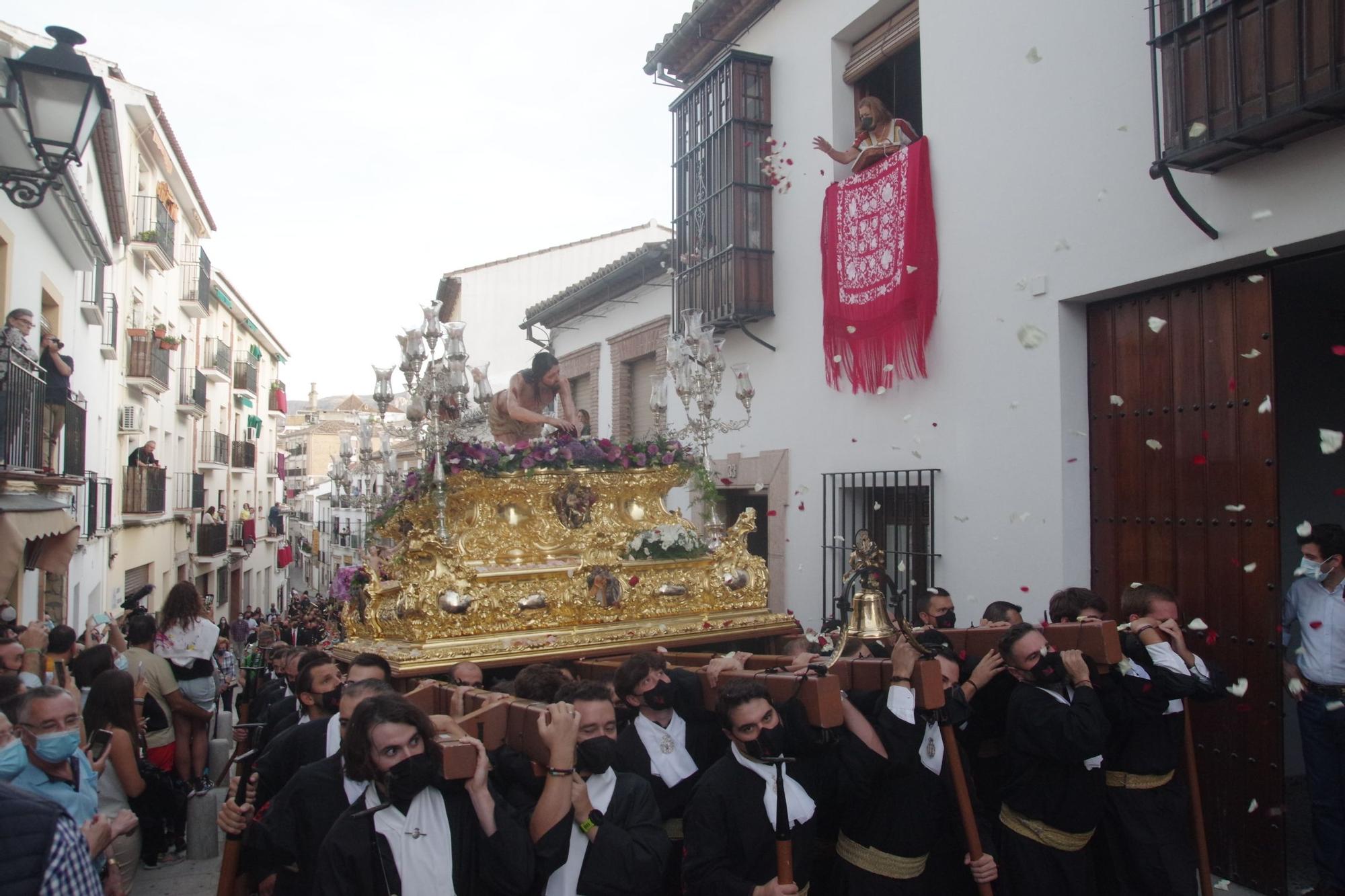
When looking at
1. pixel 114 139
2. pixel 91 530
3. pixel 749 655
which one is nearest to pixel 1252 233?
pixel 749 655

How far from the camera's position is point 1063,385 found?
550 centimetres

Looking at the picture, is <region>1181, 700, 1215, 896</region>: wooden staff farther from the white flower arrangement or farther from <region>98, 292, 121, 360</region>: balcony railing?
<region>98, 292, 121, 360</region>: balcony railing

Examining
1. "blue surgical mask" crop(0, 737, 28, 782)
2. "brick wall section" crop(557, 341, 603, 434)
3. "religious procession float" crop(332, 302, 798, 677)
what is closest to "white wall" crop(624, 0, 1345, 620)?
"religious procession float" crop(332, 302, 798, 677)

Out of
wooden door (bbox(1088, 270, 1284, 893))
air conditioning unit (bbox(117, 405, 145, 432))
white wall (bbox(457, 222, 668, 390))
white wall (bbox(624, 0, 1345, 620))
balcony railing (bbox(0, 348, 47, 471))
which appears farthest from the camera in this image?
white wall (bbox(457, 222, 668, 390))

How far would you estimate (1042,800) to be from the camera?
11.0ft

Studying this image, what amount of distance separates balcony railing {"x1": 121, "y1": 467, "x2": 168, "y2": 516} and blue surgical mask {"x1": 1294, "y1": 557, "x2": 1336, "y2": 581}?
1453cm

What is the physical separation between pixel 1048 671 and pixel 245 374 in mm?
26160

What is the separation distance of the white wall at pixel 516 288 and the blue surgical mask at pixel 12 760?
51.2 feet

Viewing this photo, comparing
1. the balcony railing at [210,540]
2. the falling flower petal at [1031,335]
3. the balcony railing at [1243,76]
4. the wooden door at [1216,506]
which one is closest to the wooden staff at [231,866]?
the wooden door at [1216,506]

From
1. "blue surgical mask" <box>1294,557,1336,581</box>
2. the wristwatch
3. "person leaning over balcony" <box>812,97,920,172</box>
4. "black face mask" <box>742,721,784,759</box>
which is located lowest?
the wristwatch

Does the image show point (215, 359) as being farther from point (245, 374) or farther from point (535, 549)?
point (535, 549)

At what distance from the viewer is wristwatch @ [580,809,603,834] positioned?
2637mm

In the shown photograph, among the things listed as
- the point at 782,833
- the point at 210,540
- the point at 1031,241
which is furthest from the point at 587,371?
the point at 210,540

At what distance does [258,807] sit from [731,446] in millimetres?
6551
